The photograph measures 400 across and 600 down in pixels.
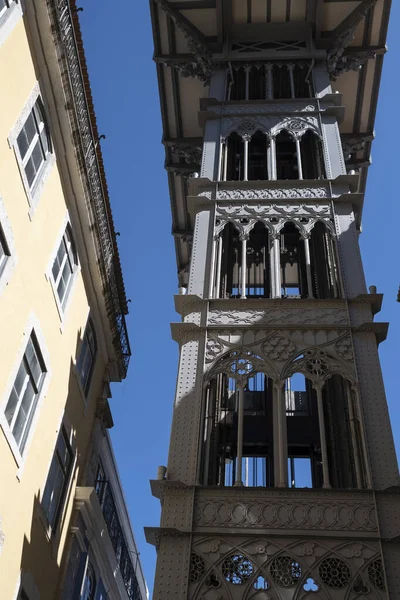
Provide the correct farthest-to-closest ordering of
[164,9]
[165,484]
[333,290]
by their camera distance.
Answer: [164,9] < [333,290] < [165,484]

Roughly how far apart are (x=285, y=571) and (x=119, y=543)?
1189 cm

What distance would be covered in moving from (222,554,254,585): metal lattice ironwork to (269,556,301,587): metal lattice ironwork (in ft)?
1.03

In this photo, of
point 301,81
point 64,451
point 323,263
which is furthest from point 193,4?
point 64,451

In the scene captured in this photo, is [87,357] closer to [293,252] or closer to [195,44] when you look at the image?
[293,252]

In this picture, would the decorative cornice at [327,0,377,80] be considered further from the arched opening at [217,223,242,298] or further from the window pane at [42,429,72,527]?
the window pane at [42,429,72,527]

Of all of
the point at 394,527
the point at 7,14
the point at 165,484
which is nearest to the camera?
the point at 394,527

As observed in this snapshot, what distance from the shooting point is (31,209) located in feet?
38.6

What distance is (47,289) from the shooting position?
1254 centimetres

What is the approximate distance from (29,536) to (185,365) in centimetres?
387

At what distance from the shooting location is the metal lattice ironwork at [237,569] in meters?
9.27

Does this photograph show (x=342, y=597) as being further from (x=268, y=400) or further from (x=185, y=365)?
(x=268, y=400)

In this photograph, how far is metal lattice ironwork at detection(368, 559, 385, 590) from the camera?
355 inches

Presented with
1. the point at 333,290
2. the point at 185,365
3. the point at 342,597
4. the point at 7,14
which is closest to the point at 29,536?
the point at 185,365

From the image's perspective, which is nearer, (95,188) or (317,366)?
(317,366)
